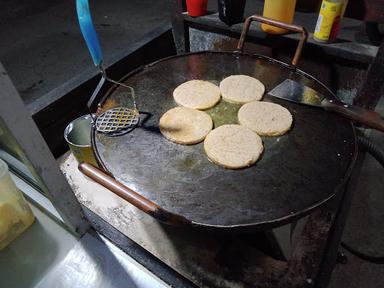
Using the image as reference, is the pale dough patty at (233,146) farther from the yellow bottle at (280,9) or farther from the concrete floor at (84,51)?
the concrete floor at (84,51)

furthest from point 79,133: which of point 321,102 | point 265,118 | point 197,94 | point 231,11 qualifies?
point 321,102

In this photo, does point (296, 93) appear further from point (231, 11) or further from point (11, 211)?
point (11, 211)

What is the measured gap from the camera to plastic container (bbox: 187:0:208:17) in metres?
2.14

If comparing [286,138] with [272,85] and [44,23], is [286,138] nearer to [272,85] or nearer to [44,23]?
[272,85]

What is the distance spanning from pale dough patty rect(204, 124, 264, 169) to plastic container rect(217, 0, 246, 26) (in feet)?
3.45

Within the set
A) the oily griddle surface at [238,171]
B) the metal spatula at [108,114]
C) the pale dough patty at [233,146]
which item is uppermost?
the metal spatula at [108,114]

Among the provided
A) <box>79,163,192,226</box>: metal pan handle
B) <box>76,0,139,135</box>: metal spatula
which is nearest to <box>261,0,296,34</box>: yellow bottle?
<box>76,0,139,135</box>: metal spatula

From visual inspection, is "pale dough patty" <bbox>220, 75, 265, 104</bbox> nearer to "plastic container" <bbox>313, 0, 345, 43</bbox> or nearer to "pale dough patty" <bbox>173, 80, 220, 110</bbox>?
"pale dough patty" <bbox>173, 80, 220, 110</bbox>

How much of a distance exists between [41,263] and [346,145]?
1553 mm

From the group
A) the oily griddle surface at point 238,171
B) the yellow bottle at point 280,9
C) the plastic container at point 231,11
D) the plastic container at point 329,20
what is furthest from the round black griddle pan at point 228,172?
the plastic container at point 231,11

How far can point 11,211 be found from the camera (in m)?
1.40

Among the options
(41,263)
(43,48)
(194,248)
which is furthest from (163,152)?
(43,48)

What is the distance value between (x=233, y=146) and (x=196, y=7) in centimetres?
139

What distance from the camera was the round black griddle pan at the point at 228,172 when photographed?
106cm
